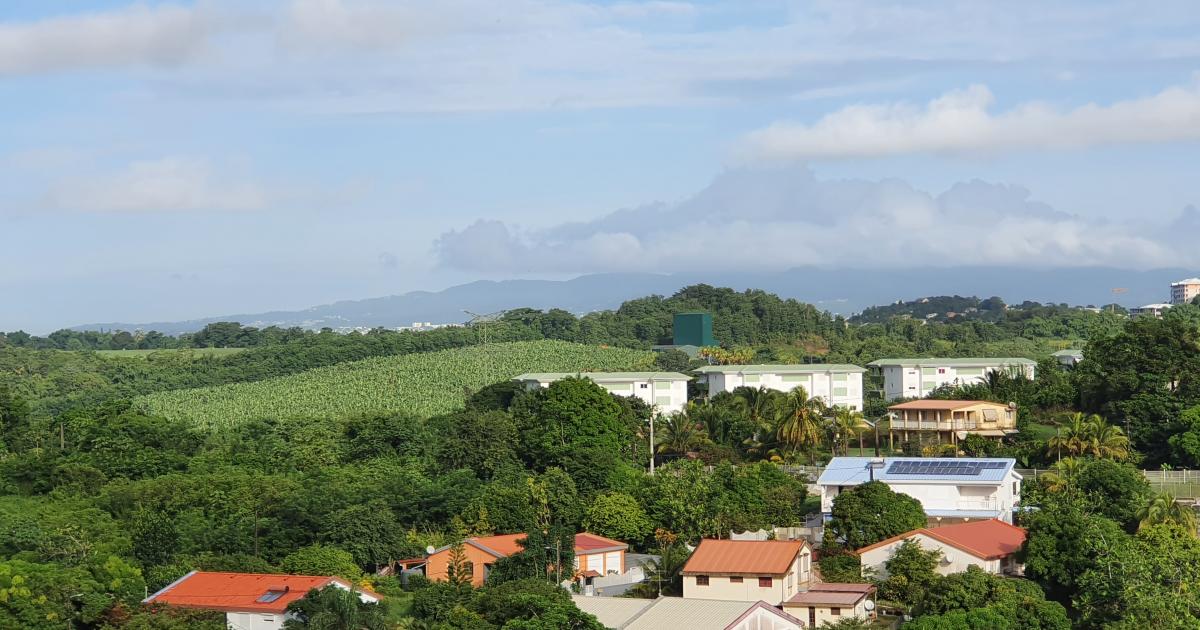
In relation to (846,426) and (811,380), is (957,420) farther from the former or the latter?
(811,380)

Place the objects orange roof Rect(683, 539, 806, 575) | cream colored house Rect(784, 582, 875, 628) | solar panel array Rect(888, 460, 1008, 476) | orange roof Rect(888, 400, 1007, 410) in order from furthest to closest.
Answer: orange roof Rect(888, 400, 1007, 410)
solar panel array Rect(888, 460, 1008, 476)
orange roof Rect(683, 539, 806, 575)
cream colored house Rect(784, 582, 875, 628)

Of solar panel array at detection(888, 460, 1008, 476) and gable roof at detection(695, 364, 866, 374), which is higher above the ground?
gable roof at detection(695, 364, 866, 374)

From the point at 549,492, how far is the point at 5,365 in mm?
61759

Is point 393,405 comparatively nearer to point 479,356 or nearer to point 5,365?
point 479,356

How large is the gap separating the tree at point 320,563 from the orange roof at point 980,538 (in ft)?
39.4

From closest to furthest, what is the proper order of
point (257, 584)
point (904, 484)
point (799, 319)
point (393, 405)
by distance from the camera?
point (257, 584), point (904, 484), point (393, 405), point (799, 319)

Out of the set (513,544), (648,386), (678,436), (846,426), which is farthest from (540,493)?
(648,386)

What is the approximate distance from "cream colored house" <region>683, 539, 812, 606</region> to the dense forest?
52.3 inches

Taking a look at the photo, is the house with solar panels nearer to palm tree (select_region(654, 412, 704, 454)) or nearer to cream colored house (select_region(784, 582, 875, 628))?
cream colored house (select_region(784, 582, 875, 628))

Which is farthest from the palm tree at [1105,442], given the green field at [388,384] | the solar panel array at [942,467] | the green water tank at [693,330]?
the green water tank at [693,330]

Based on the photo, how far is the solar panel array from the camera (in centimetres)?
3925

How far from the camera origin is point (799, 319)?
100125 mm

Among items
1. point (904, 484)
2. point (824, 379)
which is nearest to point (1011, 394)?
point (824, 379)

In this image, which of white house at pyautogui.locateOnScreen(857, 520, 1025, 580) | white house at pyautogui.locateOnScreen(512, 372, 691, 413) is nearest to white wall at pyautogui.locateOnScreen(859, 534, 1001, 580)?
white house at pyautogui.locateOnScreen(857, 520, 1025, 580)
